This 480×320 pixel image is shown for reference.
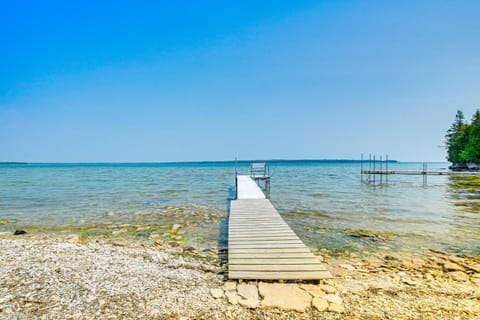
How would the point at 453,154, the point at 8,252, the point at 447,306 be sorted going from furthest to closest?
the point at 453,154 → the point at 8,252 → the point at 447,306

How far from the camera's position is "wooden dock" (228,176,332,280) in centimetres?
426

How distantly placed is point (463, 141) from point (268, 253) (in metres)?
70.8

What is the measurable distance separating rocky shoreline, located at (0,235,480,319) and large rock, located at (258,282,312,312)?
0.05 ft

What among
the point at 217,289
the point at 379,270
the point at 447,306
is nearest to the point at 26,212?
the point at 217,289

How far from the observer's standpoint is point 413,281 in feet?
14.9

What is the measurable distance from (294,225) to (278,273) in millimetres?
5168

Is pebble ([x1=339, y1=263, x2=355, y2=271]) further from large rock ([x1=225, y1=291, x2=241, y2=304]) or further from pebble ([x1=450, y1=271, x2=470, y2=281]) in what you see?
large rock ([x1=225, y1=291, x2=241, y2=304])

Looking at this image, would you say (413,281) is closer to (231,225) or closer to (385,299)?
(385,299)

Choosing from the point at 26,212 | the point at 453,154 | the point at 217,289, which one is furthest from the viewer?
the point at 453,154

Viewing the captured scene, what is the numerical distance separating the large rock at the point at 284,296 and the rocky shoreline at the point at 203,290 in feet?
0.05

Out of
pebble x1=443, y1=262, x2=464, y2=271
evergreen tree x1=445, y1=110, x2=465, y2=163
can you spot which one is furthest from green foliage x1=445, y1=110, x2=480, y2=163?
pebble x1=443, y1=262, x2=464, y2=271

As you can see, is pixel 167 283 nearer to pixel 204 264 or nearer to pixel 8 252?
pixel 204 264

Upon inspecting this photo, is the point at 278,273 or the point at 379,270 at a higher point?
the point at 278,273

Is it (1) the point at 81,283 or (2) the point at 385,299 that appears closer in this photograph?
(2) the point at 385,299
